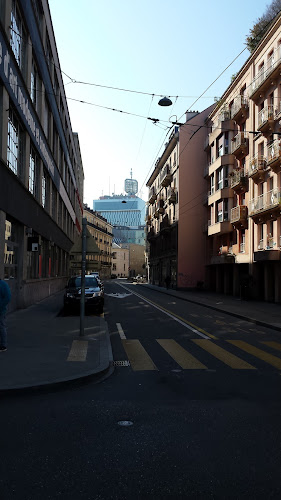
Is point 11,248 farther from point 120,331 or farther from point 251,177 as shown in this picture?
point 251,177

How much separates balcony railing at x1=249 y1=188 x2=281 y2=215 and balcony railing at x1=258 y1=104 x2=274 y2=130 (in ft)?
14.2

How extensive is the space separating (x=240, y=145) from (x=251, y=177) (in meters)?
3.03

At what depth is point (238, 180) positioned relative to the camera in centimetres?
2994

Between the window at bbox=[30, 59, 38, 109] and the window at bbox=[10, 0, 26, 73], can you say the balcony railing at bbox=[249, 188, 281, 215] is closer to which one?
the window at bbox=[30, 59, 38, 109]

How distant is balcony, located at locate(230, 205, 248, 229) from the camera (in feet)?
96.4

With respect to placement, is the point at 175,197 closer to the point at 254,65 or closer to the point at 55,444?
the point at 254,65

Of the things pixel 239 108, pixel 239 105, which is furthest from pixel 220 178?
pixel 239 105

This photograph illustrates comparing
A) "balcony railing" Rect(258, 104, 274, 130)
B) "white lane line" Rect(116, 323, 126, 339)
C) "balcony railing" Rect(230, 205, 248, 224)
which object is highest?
"balcony railing" Rect(258, 104, 274, 130)

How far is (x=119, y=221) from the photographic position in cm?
15138

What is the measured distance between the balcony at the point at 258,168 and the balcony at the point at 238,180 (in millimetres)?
1251

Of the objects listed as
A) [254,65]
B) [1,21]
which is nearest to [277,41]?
[254,65]

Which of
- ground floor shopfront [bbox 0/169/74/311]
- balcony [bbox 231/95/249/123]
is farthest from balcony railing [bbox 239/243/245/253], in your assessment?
ground floor shopfront [bbox 0/169/74/311]

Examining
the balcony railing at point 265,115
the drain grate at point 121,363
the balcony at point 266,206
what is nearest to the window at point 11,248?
the drain grate at point 121,363

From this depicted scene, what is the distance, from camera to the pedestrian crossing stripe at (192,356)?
767 cm
